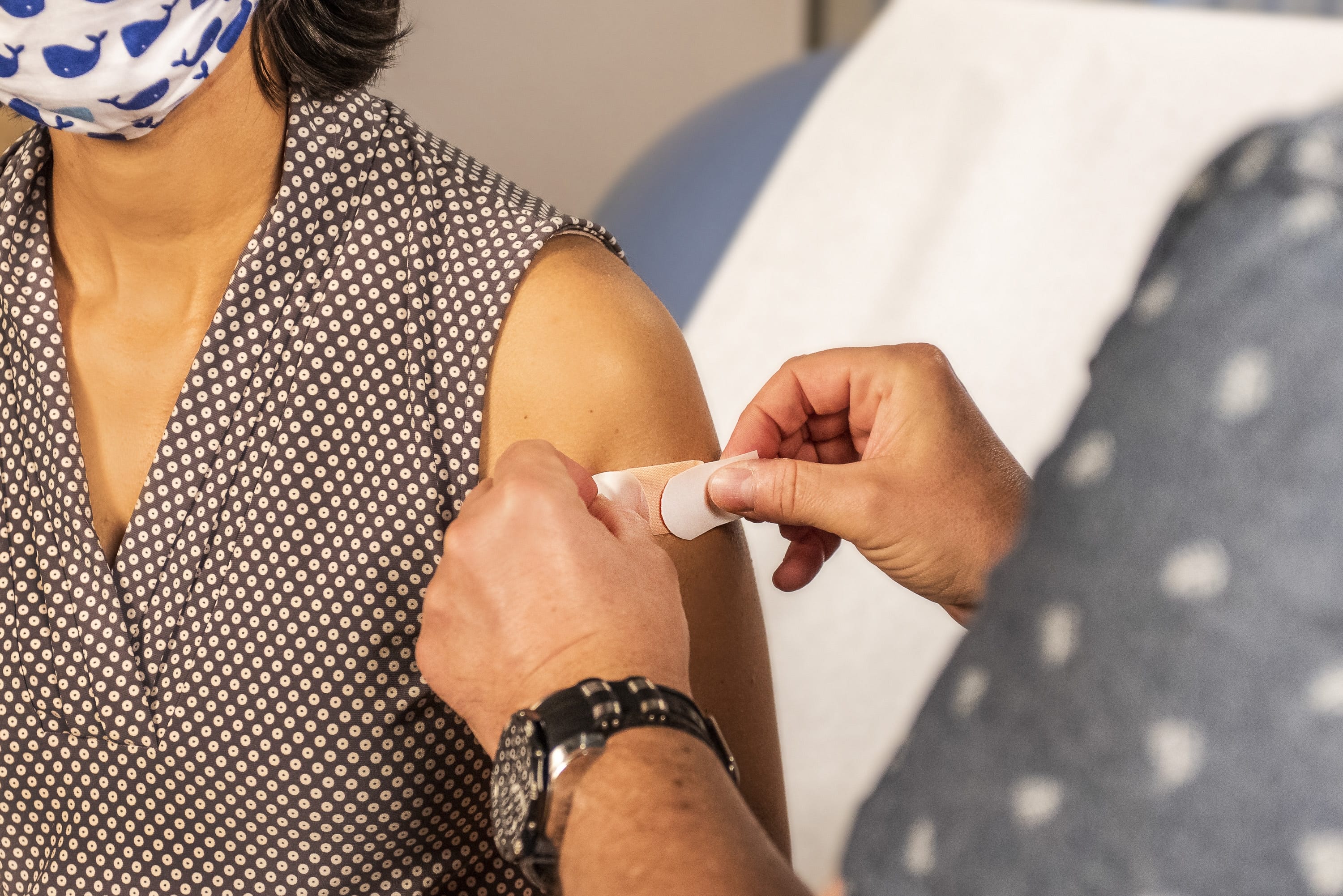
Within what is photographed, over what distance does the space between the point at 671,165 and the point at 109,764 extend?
1584 millimetres

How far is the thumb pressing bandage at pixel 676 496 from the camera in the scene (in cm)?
80

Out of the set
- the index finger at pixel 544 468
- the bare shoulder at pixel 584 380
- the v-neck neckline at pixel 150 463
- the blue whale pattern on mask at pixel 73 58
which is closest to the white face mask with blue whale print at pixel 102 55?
the blue whale pattern on mask at pixel 73 58

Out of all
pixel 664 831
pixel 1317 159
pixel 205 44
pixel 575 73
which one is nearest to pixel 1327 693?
pixel 1317 159

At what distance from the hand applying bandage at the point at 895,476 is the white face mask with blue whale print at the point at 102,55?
18.9 inches

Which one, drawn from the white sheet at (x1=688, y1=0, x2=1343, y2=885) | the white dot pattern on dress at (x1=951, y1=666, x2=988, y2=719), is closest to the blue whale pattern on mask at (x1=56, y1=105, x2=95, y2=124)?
the white dot pattern on dress at (x1=951, y1=666, x2=988, y2=719)

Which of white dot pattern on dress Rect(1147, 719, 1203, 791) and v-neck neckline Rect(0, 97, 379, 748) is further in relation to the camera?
v-neck neckline Rect(0, 97, 379, 748)

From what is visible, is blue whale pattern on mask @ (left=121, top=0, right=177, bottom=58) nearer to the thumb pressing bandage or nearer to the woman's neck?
the woman's neck

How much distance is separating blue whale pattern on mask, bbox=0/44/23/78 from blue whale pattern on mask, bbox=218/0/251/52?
0.13 meters

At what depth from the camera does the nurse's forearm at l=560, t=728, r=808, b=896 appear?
487 mm

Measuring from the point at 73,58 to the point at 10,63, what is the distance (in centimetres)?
4

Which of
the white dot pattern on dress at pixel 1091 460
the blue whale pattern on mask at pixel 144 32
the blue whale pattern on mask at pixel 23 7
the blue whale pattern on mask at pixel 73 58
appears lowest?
the blue whale pattern on mask at pixel 73 58

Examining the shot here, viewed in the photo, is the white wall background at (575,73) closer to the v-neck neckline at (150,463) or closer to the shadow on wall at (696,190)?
the shadow on wall at (696,190)

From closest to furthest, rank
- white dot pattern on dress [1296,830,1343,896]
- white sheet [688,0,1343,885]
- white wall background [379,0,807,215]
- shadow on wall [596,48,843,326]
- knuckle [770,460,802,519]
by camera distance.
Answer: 1. white dot pattern on dress [1296,830,1343,896]
2. knuckle [770,460,802,519]
3. white sheet [688,0,1343,885]
4. shadow on wall [596,48,843,326]
5. white wall background [379,0,807,215]

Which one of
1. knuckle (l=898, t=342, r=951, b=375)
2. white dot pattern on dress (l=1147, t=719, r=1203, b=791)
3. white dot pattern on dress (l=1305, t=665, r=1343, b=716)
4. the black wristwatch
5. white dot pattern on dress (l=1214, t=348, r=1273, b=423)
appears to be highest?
white dot pattern on dress (l=1214, t=348, r=1273, b=423)
